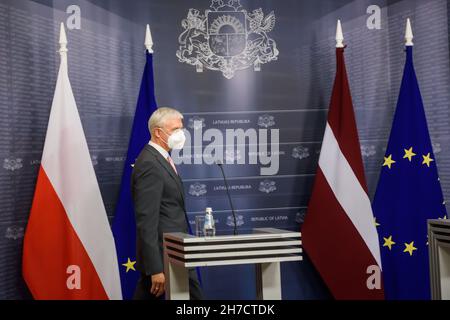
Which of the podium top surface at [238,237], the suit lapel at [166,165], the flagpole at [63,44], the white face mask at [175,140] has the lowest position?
the podium top surface at [238,237]

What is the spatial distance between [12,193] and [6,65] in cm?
81

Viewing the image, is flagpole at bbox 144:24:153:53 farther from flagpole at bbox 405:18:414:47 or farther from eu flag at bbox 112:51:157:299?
flagpole at bbox 405:18:414:47

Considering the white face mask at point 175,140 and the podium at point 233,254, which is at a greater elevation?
the white face mask at point 175,140

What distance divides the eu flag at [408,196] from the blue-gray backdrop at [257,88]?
0.26 meters

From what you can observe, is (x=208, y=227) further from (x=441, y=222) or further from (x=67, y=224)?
(x=67, y=224)

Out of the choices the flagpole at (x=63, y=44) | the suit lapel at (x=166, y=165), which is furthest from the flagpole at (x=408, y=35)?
the flagpole at (x=63, y=44)

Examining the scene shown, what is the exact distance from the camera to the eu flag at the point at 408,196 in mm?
4953

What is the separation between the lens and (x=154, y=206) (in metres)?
3.79

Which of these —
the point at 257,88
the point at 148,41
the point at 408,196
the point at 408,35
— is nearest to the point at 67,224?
the point at 148,41

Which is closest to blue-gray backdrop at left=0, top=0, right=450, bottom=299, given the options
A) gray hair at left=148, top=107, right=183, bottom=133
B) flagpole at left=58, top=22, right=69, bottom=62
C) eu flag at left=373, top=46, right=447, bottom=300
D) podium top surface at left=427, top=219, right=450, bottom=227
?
flagpole at left=58, top=22, right=69, bottom=62

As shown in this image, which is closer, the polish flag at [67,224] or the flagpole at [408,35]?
the polish flag at [67,224]

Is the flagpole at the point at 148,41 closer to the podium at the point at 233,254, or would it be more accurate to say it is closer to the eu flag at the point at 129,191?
the eu flag at the point at 129,191
